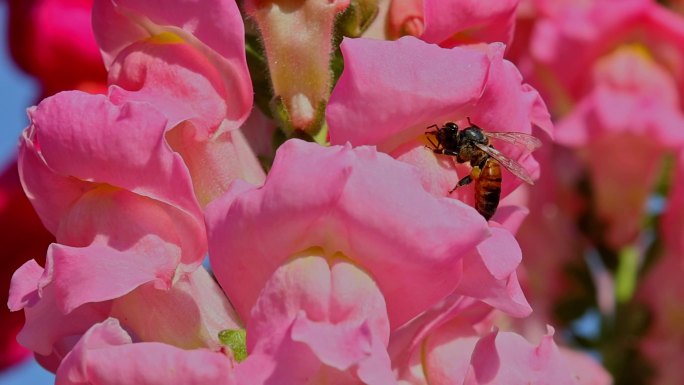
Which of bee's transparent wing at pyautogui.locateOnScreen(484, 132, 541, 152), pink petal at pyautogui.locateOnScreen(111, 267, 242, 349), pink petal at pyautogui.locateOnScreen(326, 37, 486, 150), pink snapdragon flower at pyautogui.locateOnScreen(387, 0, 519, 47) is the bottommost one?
pink petal at pyautogui.locateOnScreen(111, 267, 242, 349)

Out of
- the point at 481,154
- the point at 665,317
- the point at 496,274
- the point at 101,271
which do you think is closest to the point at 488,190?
the point at 481,154

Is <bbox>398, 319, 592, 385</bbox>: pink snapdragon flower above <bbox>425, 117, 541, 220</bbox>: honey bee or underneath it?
underneath

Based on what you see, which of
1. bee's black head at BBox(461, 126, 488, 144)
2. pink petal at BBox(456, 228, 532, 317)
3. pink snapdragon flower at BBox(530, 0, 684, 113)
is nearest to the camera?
pink petal at BBox(456, 228, 532, 317)

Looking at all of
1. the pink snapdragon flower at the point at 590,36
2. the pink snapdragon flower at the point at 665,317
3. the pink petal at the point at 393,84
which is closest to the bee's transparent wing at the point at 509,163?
the pink petal at the point at 393,84

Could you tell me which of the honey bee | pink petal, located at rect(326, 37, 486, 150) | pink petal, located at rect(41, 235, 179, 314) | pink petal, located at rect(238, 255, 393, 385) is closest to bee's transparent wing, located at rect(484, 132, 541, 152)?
the honey bee

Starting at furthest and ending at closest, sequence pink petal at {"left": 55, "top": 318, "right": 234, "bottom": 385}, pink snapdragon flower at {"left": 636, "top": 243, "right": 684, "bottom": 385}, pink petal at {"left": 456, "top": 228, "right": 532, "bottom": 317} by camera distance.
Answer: pink snapdragon flower at {"left": 636, "top": 243, "right": 684, "bottom": 385}, pink petal at {"left": 456, "top": 228, "right": 532, "bottom": 317}, pink petal at {"left": 55, "top": 318, "right": 234, "bottom": 385}

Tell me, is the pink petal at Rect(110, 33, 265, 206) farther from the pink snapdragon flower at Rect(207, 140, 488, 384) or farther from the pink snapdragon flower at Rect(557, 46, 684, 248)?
the pink snapdragon flower at Rect(557, 46, 684, 248)

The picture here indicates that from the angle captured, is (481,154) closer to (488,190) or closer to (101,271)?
(488,190)

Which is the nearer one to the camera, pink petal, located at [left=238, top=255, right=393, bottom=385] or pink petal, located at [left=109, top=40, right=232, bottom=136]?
pink petal, located at [left=238, top=255, right=393, bottom=385]
